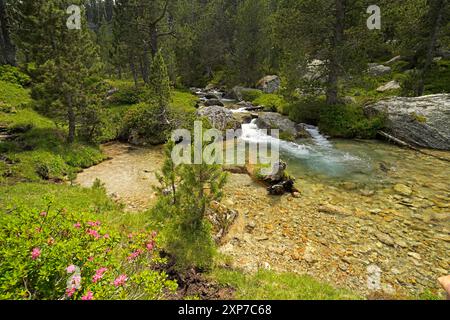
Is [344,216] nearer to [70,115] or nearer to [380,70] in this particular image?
[70,115]

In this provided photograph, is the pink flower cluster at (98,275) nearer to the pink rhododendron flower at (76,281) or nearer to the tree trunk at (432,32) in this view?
the pink rhododendron flower at (76,281)

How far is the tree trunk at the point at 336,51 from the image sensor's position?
21016 millimetres

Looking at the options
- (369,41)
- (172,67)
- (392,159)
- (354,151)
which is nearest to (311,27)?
(369,41)

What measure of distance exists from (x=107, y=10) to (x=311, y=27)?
489ft

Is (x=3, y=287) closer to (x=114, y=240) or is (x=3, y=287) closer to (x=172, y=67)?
(x=114, y=240)

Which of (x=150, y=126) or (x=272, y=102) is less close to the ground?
(x=272, y=102)

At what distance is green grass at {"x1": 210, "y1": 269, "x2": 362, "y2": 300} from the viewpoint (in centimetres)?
530

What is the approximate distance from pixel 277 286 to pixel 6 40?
114 feet

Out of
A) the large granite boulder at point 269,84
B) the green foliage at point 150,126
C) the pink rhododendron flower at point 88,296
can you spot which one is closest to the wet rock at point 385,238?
the pink rhododendron flower at point 88,296

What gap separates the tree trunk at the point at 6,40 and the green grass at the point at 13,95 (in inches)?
232

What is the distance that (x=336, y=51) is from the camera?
20984 mm
